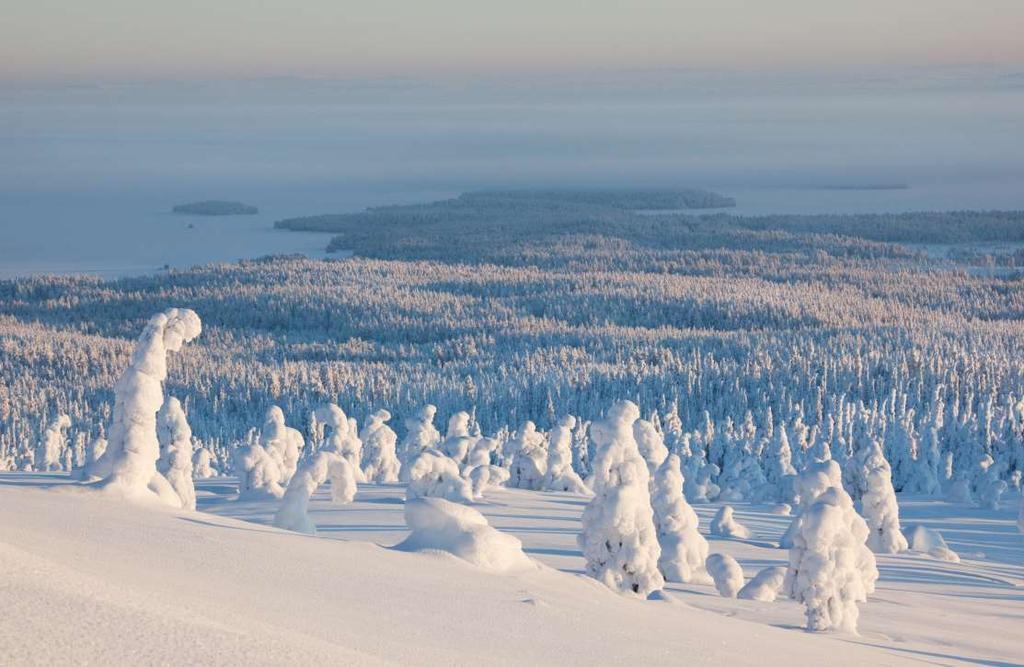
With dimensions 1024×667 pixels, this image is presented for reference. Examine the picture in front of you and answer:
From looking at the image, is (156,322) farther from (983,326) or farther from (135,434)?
(983,326)

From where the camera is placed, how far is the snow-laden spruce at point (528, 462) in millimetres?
30734

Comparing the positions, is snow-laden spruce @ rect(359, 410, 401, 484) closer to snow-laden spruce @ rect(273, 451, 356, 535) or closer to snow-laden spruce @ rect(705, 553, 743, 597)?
snow-laden spruce @ rect(273, 451, 356, 535)

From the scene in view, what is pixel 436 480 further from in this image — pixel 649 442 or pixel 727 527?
pixel 727 527

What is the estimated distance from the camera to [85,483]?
46.4 ft

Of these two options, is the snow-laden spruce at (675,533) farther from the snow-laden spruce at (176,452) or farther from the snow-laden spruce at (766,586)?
the snow-laden spruce at (176,452)

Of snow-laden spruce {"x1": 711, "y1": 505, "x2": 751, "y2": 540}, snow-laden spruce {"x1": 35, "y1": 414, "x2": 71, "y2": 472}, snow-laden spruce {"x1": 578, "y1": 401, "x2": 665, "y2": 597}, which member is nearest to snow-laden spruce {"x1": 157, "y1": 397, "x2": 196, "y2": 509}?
snow-laden spruce {"x1": 578, "y1": 401, "x2": 665, "y2": 597}

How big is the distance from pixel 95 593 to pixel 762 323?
126 metres

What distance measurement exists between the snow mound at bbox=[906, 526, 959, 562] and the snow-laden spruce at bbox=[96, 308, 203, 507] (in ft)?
55.0

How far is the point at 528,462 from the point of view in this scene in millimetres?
30969

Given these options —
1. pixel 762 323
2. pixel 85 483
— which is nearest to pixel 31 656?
pixel 85 483

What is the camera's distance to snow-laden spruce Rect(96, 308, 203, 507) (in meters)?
A: 14.6

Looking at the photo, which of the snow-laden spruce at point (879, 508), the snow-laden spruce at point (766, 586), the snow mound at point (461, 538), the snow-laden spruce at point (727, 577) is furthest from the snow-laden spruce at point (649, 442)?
the snow mound at point (461, 538)

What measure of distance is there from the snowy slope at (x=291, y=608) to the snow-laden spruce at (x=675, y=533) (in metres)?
4.51

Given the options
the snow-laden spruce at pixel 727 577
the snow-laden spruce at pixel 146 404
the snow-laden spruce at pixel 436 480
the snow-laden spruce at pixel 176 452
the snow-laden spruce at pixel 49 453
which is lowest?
the snow-laden spruce at pixel 49 453
